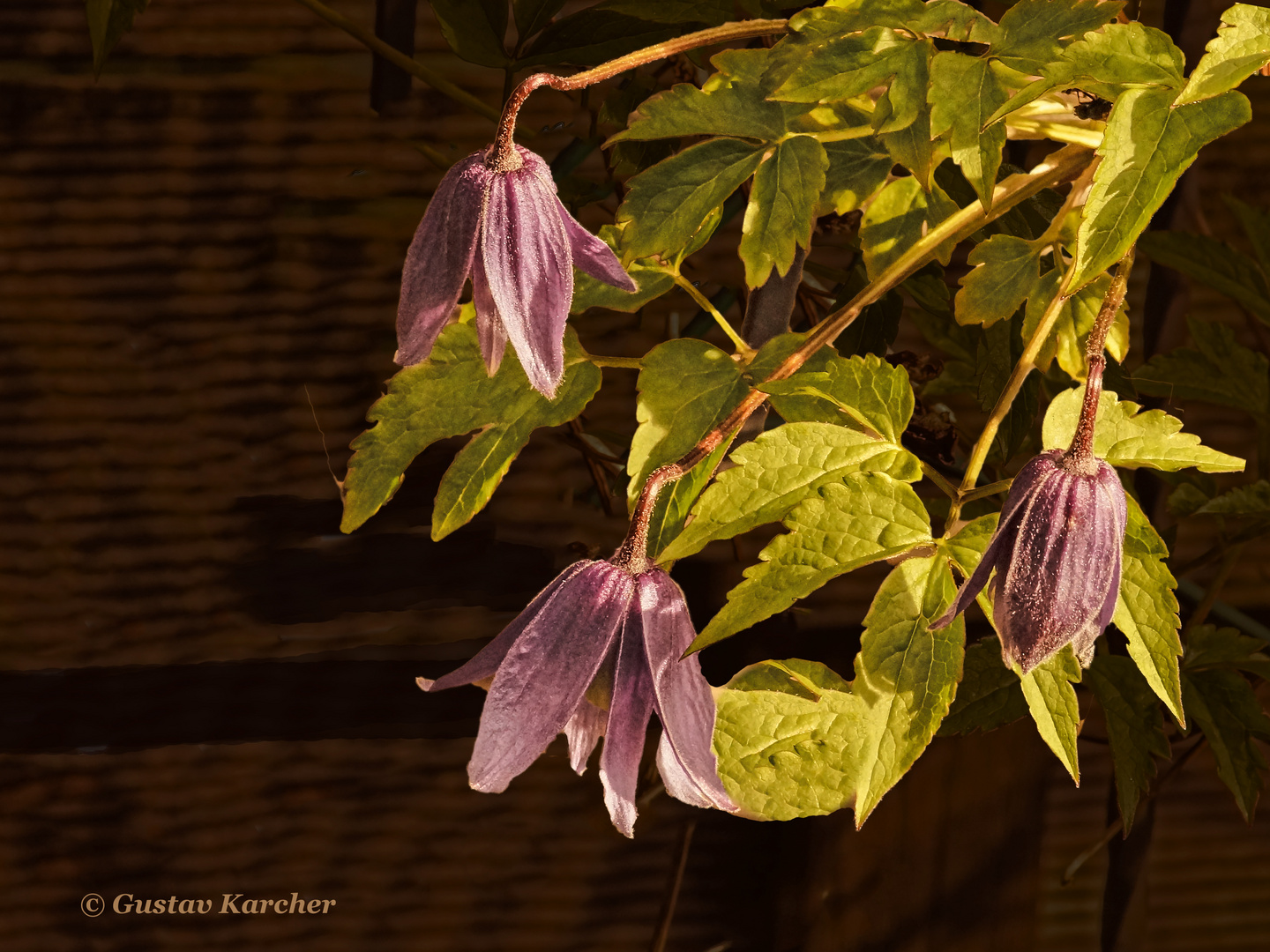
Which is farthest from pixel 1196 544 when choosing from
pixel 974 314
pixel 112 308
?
pixel 112 308

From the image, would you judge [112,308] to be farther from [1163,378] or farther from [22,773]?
[1163,378]

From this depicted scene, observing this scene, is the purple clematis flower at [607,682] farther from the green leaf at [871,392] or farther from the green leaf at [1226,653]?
the green leaf at [1226,653]

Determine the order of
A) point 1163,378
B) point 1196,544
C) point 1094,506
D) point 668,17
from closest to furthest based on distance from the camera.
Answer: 1. point 1094,506
2. point 668,17
3. point 1163,378
4. point 1196,544

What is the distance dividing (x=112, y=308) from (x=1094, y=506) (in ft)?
1.52

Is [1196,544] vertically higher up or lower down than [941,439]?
lower down

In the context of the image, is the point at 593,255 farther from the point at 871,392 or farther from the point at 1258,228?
the point at 1258,228

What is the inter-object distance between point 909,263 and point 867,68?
0.07 metres

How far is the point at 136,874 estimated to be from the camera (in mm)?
565

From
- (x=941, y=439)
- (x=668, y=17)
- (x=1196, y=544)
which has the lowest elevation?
(x=1196, y=544)

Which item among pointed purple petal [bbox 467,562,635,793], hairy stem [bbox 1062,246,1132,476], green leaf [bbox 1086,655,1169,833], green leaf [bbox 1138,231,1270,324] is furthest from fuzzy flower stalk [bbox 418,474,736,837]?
green leaf [bbox 1138,231,1270,324]

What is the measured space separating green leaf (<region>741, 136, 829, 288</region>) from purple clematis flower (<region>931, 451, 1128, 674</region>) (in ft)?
0.31

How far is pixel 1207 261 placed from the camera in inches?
18.5

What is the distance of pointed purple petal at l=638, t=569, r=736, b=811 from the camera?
266mm

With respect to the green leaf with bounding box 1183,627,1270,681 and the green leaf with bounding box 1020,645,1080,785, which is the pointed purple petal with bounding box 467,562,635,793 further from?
the green leaf with bounding box 1183,627,1270,681
